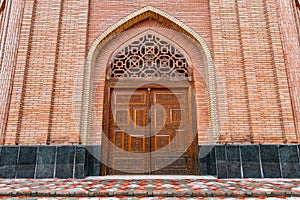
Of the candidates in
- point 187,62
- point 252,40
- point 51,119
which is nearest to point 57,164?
point 51,119

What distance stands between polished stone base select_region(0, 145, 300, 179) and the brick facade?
137 mm

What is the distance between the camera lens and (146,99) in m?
4.73

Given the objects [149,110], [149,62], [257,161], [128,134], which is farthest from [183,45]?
[257,161]

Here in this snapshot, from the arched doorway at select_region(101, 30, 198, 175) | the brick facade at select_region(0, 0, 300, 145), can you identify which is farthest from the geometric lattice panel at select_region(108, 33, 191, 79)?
the brick facade at select_region(0, 0, 300, 145)

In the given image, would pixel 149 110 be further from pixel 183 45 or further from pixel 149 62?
pixel 183 45

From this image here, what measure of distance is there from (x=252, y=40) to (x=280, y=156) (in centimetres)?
206

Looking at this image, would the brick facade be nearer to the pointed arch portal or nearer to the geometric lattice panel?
the pointed arch portal

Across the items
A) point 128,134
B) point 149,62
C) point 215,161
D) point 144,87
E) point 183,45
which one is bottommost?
point 215,161

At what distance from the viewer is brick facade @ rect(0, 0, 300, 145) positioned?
4.07 metres

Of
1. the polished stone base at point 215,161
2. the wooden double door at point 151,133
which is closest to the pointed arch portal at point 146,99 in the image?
the wooden double door at point 151,133

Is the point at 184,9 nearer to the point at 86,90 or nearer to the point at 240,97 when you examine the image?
the point at 240,97

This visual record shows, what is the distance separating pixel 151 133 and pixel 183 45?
183cm

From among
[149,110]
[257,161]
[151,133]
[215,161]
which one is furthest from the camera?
[149,110]

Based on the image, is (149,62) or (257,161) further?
(149,62)
